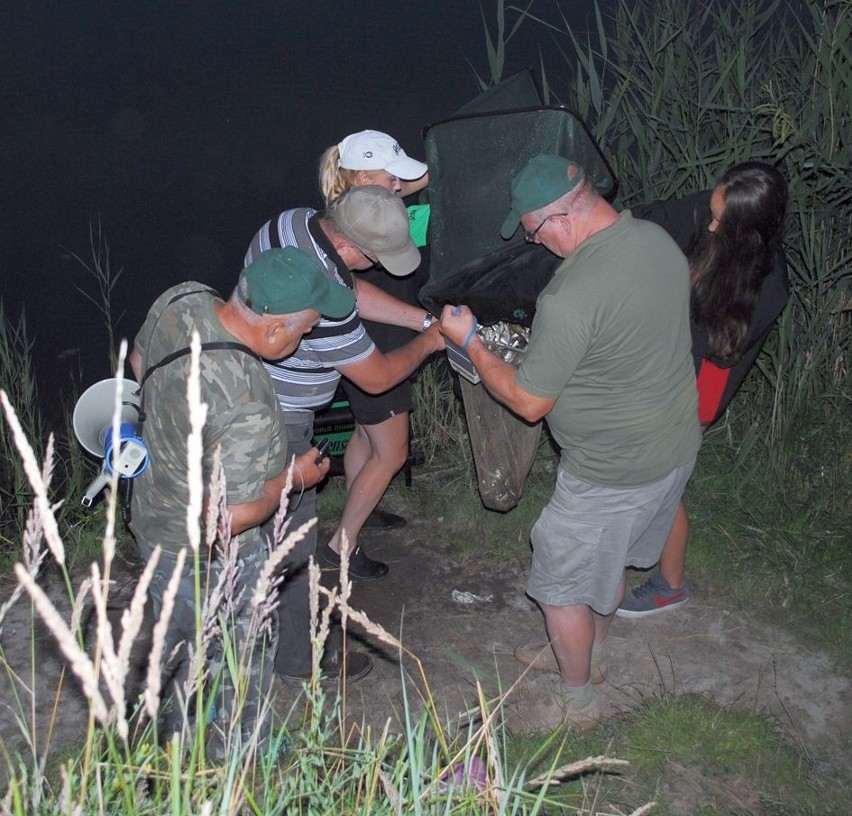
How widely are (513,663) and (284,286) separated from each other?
77.1 inches

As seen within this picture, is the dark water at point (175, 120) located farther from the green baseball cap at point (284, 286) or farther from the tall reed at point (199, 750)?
the tall reed at point (199, 750)

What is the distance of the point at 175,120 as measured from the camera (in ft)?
38.5

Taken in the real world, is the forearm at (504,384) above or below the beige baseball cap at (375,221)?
below

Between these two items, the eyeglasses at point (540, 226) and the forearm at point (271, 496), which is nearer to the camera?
the forearm at point (271, 496)

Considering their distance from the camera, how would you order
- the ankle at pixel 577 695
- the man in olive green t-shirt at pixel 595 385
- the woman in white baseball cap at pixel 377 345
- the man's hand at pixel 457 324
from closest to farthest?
the man in olive green t-shirt at pixel 595 385 → the man's hand at pixel 457 324 → the ankle at pixel 577 695 → the woman in white baseball cap at pixel 377 345

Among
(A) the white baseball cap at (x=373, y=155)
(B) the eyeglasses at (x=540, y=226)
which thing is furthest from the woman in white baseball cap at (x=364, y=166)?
(B) the eyeglasses at (x=540, y=226)

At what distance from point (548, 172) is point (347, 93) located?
10320 millimetres

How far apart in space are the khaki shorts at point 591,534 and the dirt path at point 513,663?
1.24 ft

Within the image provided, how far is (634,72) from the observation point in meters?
4.66

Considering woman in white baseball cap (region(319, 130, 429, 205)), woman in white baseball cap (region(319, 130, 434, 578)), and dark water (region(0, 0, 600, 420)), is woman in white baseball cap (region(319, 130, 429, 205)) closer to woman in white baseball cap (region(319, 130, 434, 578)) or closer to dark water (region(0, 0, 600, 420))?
woman in white baseball cap (region(319, 130, 434, 578))

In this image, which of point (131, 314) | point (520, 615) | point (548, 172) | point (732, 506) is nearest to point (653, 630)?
point (520, 615)

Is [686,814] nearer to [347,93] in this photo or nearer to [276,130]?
[276,130]

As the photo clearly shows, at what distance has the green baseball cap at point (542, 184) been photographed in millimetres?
2564

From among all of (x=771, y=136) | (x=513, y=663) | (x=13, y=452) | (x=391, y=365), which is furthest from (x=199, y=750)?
(x=771, y=136)
